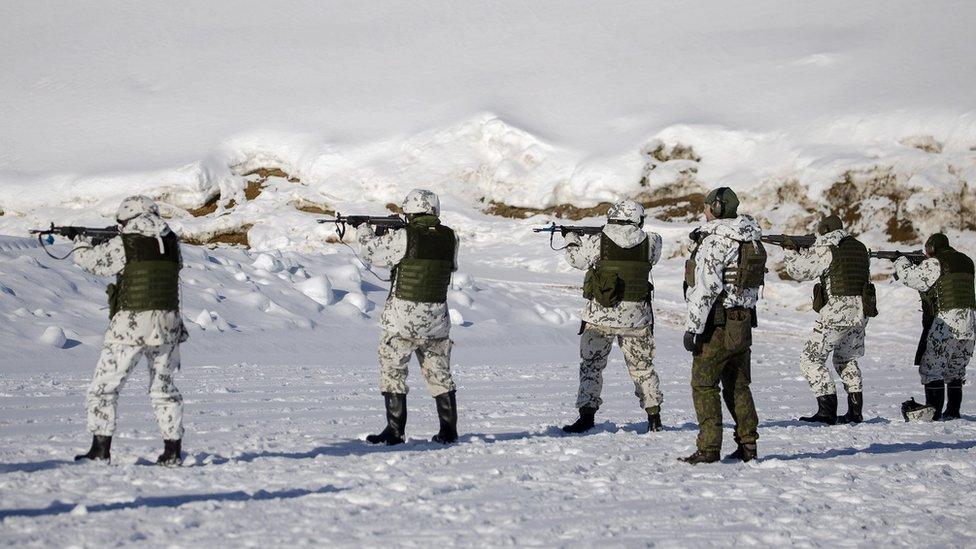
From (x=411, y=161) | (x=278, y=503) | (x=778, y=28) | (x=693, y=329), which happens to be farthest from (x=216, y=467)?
(x=778, y=28)

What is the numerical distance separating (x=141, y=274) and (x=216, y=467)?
1.28 metres

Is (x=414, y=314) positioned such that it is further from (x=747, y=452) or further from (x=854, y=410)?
(x=854, y=410)

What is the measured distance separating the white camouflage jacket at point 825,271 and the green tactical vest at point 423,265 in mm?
3260

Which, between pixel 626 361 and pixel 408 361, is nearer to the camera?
pixel 408 361

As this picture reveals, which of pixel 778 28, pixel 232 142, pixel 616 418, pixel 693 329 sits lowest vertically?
pixel 616 418

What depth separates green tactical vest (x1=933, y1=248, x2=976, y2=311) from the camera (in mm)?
10742

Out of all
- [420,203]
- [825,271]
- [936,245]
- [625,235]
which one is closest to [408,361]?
[420,203]

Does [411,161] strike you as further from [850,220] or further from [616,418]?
[616,418]

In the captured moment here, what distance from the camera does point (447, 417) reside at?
307 inches

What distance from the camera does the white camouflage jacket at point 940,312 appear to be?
35.3ft

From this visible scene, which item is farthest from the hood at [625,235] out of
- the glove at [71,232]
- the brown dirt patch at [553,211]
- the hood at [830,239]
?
the brown dirt patch at [553,211]

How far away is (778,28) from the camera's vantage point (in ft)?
170

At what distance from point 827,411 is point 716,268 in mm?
3543

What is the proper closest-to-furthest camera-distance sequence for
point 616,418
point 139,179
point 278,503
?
point 278,503 → point 616,418 → point 139,179
